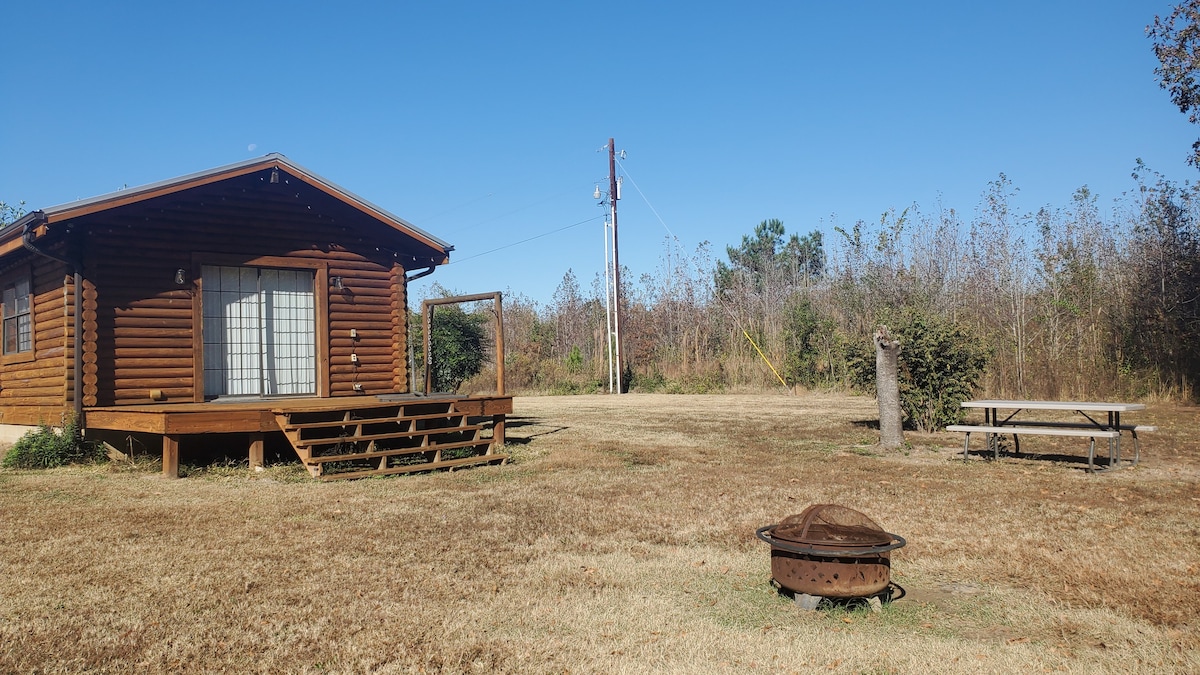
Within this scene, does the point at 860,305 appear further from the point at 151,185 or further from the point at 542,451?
the point at 151,185

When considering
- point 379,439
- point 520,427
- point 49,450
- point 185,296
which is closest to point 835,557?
point 379,439

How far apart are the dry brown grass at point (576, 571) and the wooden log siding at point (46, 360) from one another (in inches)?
59.2

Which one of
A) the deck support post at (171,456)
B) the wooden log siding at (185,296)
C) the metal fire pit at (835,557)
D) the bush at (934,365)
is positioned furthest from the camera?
the bush at (934,365)

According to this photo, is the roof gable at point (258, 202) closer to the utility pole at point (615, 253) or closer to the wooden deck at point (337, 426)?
the wooden deck at point (337, 426)

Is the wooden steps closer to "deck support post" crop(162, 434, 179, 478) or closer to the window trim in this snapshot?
"deck support post" crop(162, 434, 179, 478)

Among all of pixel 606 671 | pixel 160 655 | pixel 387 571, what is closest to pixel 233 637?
pixel 160 655

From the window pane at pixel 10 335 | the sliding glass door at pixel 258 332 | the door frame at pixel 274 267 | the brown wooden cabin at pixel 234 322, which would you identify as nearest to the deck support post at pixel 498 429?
the brown wooden cabin at pixel 234 322

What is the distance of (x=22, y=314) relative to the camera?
1253 cm

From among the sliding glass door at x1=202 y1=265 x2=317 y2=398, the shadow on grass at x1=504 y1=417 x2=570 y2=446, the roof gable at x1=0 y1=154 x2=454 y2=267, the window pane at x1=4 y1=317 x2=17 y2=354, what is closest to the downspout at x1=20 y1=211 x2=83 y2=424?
the roof gable at x1=0 y1=154 x2=454 y2=267

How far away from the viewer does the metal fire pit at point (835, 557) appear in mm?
4516

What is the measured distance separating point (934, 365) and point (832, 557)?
10057mm

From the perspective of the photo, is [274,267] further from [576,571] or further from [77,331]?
[576,571]

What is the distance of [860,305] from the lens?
26594 mm

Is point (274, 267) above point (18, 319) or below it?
above
